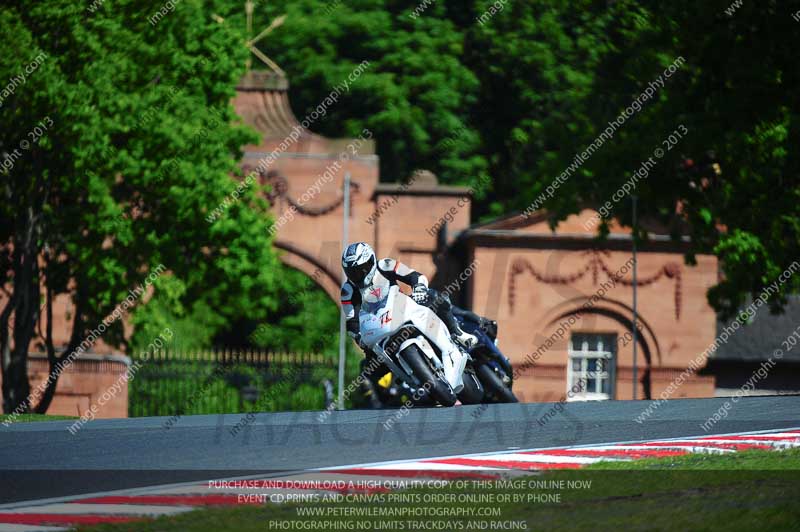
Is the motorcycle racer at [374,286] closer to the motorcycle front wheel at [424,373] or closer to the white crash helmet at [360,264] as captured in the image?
the white crash helmet at [360,264]

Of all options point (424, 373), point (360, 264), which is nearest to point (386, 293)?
point (360, 264)

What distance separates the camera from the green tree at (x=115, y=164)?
81.8 feet

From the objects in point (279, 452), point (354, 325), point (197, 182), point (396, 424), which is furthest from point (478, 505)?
point (197, 182)

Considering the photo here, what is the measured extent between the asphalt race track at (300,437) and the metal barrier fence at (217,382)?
18.5 meters

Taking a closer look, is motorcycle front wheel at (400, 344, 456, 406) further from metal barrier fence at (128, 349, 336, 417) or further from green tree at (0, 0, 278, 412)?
metal barrier fence at (128, 349, 336, 417)

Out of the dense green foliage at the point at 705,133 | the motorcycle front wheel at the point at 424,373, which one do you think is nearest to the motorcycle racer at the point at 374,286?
the motorcycle front wheel at the point at 424,373

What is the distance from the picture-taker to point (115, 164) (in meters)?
26.0

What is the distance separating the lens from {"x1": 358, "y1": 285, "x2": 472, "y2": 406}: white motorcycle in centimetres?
1529

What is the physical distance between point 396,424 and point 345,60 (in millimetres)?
32507

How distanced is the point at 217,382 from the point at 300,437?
844 inches

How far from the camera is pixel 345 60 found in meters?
44.8

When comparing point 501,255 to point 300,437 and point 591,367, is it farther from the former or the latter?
point 300,437

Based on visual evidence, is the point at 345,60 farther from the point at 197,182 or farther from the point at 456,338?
the point at 456,338

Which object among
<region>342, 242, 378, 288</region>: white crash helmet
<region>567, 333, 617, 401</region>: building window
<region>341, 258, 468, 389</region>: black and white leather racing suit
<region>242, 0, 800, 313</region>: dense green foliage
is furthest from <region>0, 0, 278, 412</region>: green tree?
<region>567, 333, 617, 401</region>: building window
